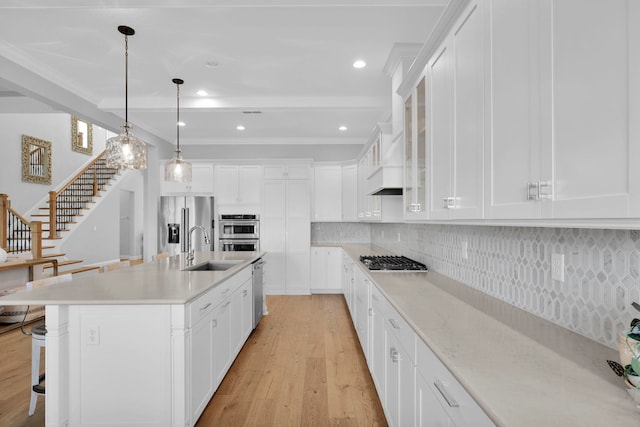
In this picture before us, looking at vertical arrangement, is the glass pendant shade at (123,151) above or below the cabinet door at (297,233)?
above

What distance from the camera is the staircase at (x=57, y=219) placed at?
19.6 feet

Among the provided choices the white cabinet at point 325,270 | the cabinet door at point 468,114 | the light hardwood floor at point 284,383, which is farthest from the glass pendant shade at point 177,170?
the cabinet door at point 468,114

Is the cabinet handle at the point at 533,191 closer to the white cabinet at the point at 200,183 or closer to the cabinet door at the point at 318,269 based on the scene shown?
the cabinet door at the point at 318,269

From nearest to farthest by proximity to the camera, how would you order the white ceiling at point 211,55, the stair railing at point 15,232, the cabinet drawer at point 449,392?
the cabinet drawer at point 449,392 < the white ceiling at point 211,55 < the stair railing at point 15,232

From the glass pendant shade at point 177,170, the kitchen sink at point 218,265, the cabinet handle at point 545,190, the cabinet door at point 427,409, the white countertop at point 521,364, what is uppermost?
the glass pendant shade at point 177,170

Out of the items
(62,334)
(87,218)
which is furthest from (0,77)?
(87,218)

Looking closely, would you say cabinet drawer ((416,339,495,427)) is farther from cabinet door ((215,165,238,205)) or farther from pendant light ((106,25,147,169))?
cabinet door ((215,165,238,205))

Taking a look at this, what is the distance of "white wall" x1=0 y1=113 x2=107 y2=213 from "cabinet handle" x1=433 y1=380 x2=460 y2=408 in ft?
29.6

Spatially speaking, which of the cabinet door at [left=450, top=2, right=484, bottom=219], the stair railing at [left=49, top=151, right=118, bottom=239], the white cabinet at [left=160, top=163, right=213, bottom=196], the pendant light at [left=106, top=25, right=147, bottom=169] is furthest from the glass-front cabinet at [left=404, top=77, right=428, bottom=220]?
the stair railing at [left=49, top=151, right=118, bottom=239]

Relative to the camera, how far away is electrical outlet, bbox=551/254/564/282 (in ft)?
4.53

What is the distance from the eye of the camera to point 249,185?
20.1 ft

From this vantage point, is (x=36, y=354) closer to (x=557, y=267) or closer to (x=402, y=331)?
(x=402, y=331)

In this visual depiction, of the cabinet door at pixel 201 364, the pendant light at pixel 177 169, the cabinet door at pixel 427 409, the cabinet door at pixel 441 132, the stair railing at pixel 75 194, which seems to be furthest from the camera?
the stair railing at pixel 75 194

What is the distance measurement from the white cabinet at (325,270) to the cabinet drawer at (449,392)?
4.73 metres
